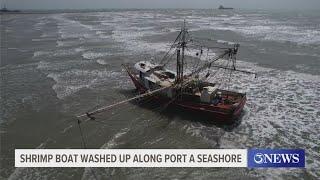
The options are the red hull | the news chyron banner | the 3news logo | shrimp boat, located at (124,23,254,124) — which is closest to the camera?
the 3news logo

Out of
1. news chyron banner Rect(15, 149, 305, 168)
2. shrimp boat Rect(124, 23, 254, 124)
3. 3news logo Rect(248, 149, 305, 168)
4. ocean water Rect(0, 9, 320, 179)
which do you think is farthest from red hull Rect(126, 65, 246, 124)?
3news logo Rect(248, 149, 305, 168)

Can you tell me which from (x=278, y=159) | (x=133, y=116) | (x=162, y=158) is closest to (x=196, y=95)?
(x=133, y=116)

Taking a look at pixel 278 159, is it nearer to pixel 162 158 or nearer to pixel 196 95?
pixel 162 158

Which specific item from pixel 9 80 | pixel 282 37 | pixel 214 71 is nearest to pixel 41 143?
pixel 9 80

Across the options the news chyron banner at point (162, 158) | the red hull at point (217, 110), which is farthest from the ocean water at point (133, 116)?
the red hull at point (217, 110)

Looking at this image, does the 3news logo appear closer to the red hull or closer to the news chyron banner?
the news chyron banner

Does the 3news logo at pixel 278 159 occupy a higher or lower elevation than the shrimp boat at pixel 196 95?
lower

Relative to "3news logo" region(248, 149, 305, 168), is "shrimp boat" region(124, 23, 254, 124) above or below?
above

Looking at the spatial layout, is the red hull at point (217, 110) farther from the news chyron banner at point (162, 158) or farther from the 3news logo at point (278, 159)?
the 3news logo at point (278, 159)
